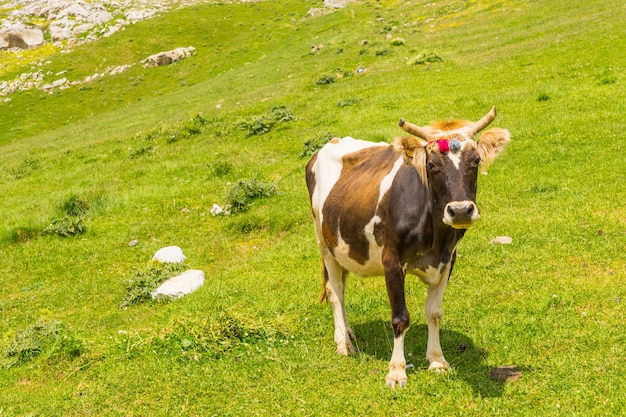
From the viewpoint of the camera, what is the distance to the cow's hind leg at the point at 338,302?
933cm

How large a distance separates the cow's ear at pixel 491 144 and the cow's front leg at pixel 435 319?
1.76m

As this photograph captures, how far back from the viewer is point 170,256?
15.5m

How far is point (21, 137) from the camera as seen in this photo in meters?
50.5

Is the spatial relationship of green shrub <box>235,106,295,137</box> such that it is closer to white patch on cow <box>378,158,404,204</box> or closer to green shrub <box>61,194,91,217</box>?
green shrub <box>61,194,91,217</box>

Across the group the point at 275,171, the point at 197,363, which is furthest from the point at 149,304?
the point at 275,171

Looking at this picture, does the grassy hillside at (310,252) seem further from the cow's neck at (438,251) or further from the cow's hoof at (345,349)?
the cow's neck at (438,251)

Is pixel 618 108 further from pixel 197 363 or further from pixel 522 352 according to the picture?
pixel 197 363

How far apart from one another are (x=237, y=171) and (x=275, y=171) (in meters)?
1.53

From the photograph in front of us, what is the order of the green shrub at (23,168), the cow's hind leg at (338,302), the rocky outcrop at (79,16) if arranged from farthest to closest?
the rocky outcrop at (79,16)
the green shrub at (23,168)
the cow's hind leg at (338,302)

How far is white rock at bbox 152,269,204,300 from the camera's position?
1333 centimetres

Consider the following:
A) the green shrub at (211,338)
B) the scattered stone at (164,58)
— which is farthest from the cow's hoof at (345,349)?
the scattered stone at (164,58)

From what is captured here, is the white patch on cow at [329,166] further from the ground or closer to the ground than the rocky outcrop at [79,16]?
further from the ground

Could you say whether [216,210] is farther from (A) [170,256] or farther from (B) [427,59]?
(B) [427,59]

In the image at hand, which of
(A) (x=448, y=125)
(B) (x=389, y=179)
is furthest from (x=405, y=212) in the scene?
(A) (x=448, y=125)
